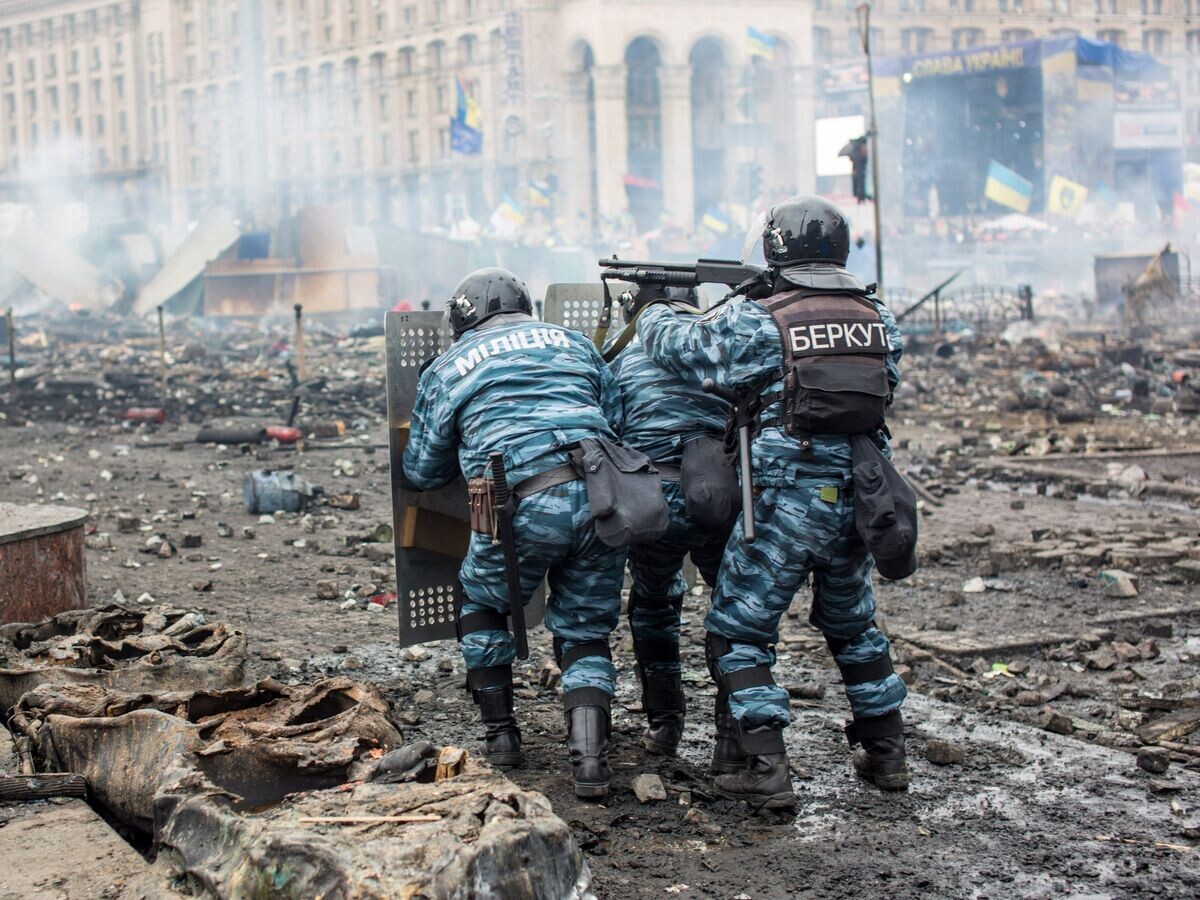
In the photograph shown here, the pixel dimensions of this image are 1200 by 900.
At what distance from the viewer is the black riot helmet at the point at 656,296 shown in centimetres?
480

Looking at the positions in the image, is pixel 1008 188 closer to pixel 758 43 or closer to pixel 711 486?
pixel 758 43

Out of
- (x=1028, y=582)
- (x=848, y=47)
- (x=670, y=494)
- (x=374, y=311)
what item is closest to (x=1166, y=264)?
(x=374, y=311)

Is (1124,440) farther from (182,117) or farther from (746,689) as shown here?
(182,117)

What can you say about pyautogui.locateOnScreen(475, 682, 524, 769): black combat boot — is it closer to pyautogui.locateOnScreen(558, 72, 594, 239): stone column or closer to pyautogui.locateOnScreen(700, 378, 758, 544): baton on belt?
pyautogui.locateOnScreen(700, 378, 758, 544): baton on belt

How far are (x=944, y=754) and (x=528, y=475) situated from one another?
1.67 meters

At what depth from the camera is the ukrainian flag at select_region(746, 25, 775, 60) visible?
2312 inches

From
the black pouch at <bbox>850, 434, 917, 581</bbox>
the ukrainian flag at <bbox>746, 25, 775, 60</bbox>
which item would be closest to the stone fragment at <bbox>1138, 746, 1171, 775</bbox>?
the black pouch at <bbox>850, 434, 917, 581</bbox>

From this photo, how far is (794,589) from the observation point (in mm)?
4156

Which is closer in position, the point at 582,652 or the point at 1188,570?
the point at 582,652

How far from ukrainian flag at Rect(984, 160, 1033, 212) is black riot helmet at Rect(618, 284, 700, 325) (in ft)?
157

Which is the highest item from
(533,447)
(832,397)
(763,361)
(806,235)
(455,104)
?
(455,104)

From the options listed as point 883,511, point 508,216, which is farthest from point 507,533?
point 508,216

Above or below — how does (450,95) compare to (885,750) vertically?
above

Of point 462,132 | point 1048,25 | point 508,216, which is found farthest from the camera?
point 1048,25
